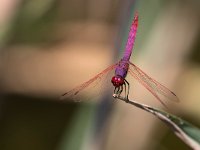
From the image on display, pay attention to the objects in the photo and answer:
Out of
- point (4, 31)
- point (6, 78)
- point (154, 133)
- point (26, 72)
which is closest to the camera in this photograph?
point (4, 31)

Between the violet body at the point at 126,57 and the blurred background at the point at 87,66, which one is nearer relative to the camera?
the violet body at the point at 126,57

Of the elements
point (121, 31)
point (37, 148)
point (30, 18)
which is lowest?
point (37, 148)

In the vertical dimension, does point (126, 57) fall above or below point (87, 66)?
below

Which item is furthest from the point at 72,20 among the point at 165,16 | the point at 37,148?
the point at 165,16

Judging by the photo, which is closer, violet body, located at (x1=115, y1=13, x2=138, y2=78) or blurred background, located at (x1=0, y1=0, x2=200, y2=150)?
violet body, located at (x1=115, y1=13, x2=138, y2=78)

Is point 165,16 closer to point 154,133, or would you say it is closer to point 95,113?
point 95,113

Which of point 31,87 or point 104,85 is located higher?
point 31,87

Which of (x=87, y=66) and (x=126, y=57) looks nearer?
(x=126, y=57)

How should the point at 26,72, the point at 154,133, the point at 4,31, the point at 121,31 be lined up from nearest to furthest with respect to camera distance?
the point at 121,31
the point at 4,31
the point at 154,133
the point at 26,72
